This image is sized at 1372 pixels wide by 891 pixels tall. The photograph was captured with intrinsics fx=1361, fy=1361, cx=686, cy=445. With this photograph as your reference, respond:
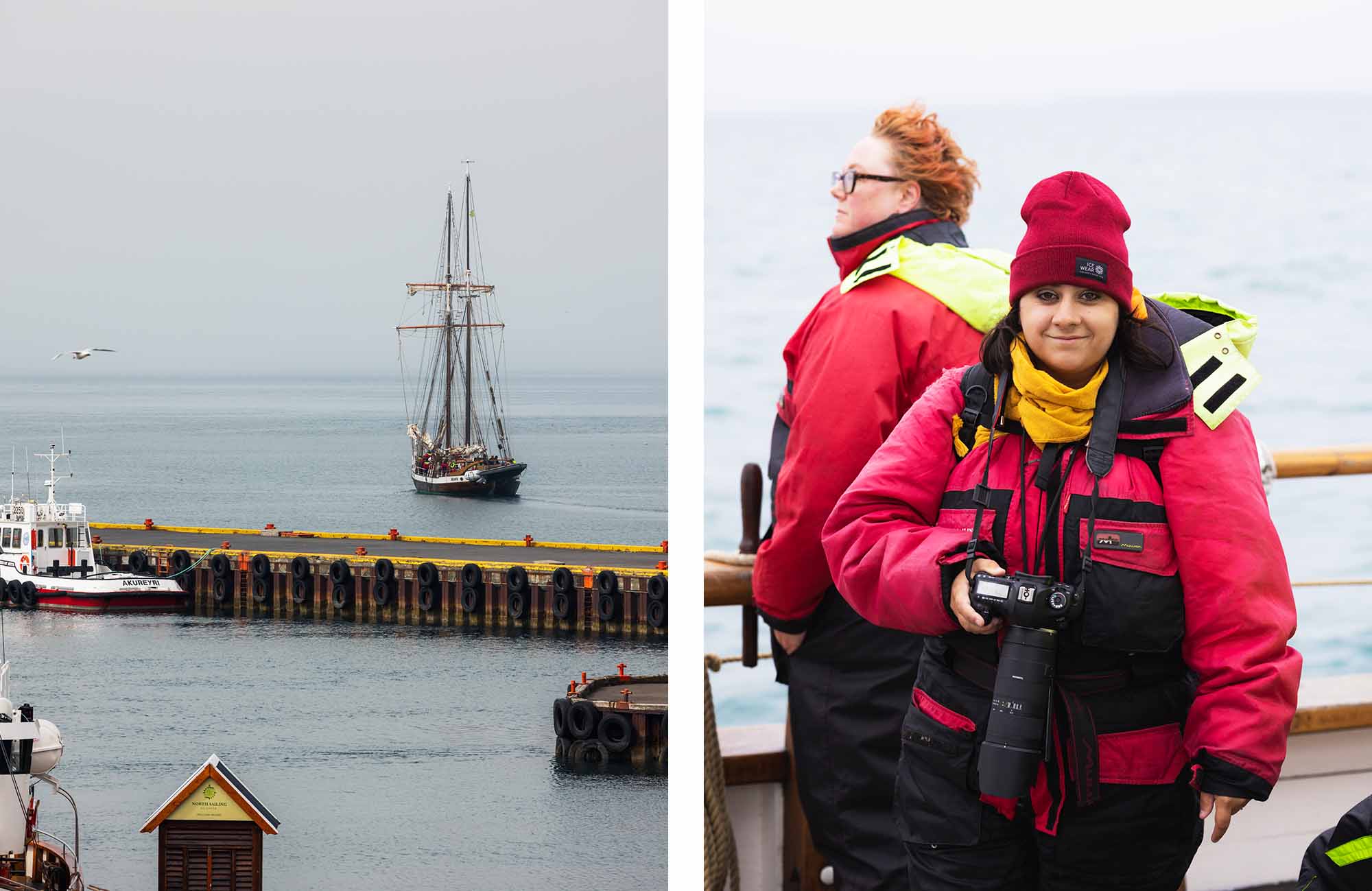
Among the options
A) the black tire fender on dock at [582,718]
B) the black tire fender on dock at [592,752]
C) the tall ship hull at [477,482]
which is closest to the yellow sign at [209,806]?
the black tire fender on dock at [592,752]

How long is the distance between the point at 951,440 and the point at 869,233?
0.48 meters

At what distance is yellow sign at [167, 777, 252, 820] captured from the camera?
6.15 metres

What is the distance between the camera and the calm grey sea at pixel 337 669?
1410cm

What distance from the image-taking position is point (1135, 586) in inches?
50.3

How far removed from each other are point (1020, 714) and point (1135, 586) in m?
0.16

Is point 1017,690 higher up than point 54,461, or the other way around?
point 1017,690

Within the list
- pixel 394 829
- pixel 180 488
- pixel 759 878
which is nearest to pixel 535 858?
pixel 394 829

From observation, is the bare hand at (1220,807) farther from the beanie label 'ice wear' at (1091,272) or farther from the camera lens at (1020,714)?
the beanie label 'ice wear' at (1091,272)

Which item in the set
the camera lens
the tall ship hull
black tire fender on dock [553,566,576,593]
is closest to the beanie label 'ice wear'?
the camera lens

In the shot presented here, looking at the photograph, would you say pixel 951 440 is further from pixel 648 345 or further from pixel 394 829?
pixel 394 829

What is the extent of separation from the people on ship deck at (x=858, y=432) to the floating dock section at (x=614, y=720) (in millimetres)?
10694

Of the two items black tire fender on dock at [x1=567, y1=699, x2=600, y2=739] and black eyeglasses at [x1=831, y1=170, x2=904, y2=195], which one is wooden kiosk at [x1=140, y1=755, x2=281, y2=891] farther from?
black tire fender on dock at [x1=567, y1=699, x2=600, y2=739]

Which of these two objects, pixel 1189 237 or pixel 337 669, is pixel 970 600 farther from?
pixel 337 669

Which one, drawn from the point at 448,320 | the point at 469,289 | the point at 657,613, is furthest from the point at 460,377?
the point at 657,613
